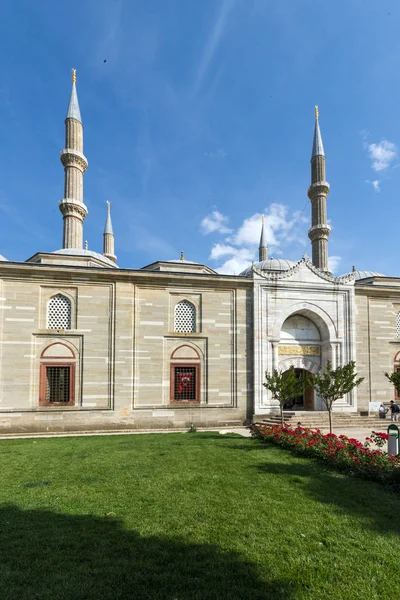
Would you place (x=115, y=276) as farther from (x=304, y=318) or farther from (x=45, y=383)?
(x=304, y=318)

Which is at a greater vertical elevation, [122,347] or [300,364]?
[122,347]

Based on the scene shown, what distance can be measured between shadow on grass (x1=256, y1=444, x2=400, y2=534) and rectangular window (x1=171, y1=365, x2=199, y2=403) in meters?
7.01

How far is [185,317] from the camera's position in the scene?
16.5m

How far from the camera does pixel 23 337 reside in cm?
1456

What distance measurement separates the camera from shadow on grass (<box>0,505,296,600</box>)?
364 cm

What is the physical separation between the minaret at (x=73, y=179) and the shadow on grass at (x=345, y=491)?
1859 cm

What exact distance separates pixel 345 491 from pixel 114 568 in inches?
185

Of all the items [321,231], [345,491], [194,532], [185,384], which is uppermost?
[321,231]

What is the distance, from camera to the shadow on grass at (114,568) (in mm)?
3639

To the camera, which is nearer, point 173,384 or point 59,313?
point 59,313

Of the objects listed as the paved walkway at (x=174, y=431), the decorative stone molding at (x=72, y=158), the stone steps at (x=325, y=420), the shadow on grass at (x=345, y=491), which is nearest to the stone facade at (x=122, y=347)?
the paved walkway at (x=174, y=431)

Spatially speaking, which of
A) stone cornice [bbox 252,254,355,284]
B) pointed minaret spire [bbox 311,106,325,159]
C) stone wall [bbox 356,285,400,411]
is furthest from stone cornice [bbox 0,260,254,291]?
pointed minaret spire [bbox 311,106,325,159]

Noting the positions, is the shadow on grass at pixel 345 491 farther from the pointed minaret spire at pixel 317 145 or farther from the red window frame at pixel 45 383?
the pointed minaret spire at pixel 317 145

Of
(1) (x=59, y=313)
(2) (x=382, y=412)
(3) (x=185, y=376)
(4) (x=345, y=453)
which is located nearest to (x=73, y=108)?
(1) (x=59, y=313)
